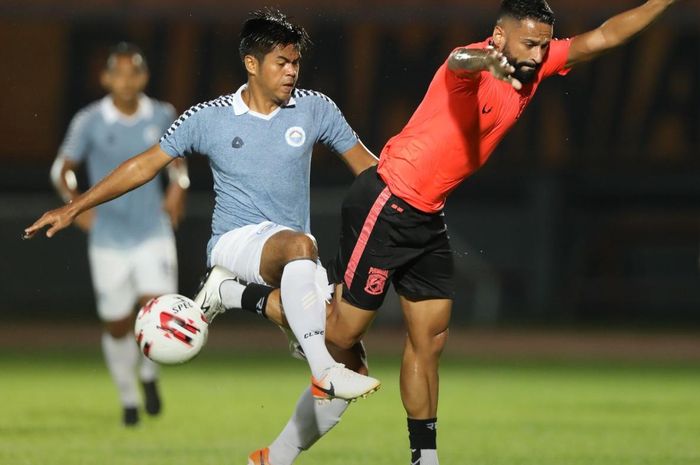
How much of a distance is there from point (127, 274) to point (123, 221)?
1.37ft

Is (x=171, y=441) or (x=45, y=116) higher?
(x=45, y=116)

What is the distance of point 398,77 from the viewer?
1930 cm

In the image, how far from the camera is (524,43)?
6.88 meters

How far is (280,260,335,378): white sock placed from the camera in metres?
7.04

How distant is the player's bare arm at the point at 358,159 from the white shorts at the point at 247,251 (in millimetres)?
509

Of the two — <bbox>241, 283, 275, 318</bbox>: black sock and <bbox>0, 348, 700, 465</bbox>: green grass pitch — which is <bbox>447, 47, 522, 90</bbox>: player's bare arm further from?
<bbox>0, 348, 700, 465</bbox>: green grass pitch

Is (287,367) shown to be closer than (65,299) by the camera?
Yes

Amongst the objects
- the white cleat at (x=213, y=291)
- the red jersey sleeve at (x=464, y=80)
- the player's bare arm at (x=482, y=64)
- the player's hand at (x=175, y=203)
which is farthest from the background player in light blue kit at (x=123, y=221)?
the player's bare arm at (x=482, y=64)

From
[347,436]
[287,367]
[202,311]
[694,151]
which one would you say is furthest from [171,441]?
[694,151]

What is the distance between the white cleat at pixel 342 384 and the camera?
6.64m

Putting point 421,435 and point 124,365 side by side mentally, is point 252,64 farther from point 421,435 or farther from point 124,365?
point 124,365

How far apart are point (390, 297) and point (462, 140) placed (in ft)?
42.7

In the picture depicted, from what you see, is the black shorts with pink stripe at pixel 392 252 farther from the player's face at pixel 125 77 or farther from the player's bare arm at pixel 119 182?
the player's face at pixel 125 77

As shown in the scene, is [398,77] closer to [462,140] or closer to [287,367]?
[287,367]
